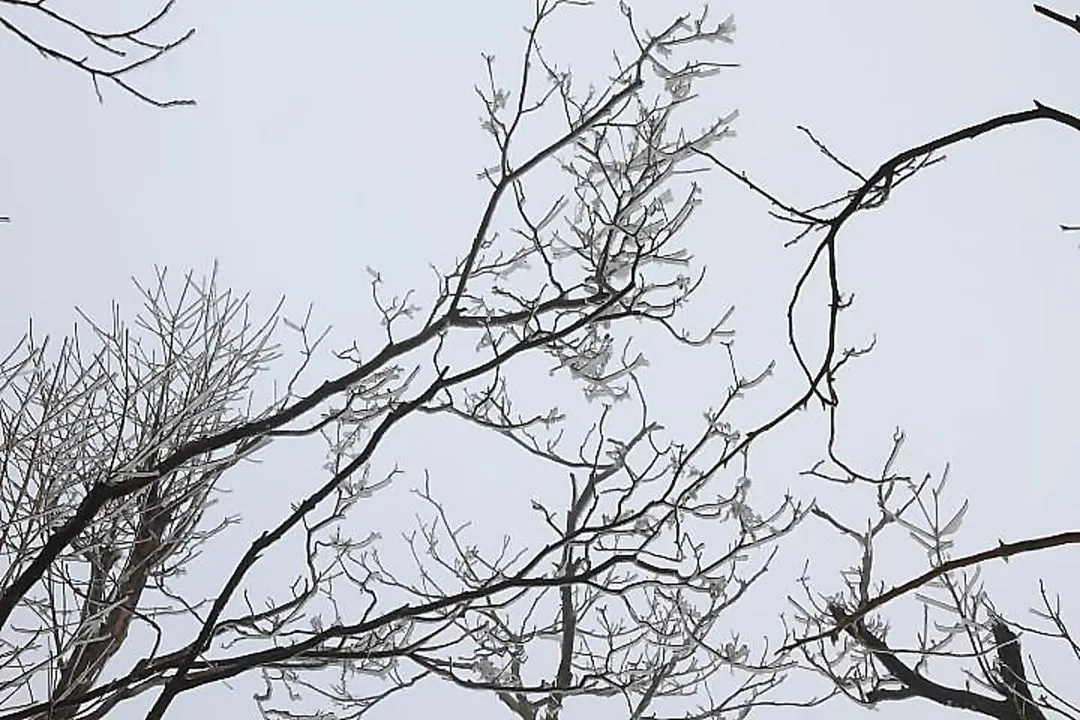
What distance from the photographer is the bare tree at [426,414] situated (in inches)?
47.6

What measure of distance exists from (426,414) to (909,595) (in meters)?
0.80

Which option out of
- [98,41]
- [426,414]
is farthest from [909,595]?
[98,41]

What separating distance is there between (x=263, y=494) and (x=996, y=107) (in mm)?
5232

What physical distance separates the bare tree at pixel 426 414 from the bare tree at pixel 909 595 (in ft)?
0.12

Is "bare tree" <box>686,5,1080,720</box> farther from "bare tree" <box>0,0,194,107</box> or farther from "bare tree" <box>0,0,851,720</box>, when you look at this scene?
"bare tree" <box>0,0,194,107</box>

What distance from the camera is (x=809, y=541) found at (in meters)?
7.34

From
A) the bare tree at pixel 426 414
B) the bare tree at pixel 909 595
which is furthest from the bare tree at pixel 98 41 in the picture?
the bare tree at pixel 909 595

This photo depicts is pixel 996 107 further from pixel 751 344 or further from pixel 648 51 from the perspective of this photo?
pixel 648 51

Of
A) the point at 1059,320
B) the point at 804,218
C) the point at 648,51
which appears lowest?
the point at 804,218

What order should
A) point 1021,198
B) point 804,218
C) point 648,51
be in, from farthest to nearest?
point 1021,198
point 648,51
point 804,218

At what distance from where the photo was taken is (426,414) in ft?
6.23

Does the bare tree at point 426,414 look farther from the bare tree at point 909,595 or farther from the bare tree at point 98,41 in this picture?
the bare tree at point 98,41

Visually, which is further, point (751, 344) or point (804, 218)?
point (751, 344)

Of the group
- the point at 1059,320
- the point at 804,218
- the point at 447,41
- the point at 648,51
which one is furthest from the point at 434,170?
the point at 804,218
